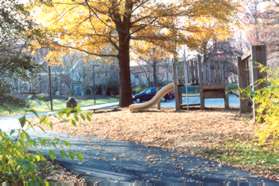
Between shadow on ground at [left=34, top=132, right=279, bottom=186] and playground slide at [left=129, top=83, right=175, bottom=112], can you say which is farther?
playground slide at [left=129, top=83, right=175, bottom=112]

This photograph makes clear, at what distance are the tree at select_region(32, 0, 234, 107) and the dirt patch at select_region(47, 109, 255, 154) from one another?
4186mm

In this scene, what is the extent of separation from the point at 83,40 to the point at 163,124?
799 cm

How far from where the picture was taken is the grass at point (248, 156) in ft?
17.4

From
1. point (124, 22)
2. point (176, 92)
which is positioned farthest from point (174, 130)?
point (124, 22)

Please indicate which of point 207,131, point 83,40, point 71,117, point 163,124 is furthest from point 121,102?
point 71,117

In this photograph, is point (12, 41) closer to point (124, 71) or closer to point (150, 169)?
point (150, 169)

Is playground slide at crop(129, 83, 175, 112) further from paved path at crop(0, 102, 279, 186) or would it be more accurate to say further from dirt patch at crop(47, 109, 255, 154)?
paved path at crop(0, 102, 279, 186)

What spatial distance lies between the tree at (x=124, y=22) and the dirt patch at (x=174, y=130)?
4.19 metres

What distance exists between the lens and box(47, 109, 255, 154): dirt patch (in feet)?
24.8

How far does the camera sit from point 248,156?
6016mm

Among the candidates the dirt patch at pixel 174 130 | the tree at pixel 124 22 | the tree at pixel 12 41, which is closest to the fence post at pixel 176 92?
the tree at pixel 124 22

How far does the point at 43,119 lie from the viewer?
6.82 ft

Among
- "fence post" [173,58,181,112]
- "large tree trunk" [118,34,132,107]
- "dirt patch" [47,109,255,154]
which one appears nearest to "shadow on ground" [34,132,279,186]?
"dirt patch" [47,109,255,154]

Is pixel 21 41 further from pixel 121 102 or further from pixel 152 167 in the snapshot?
pixel 121 102
